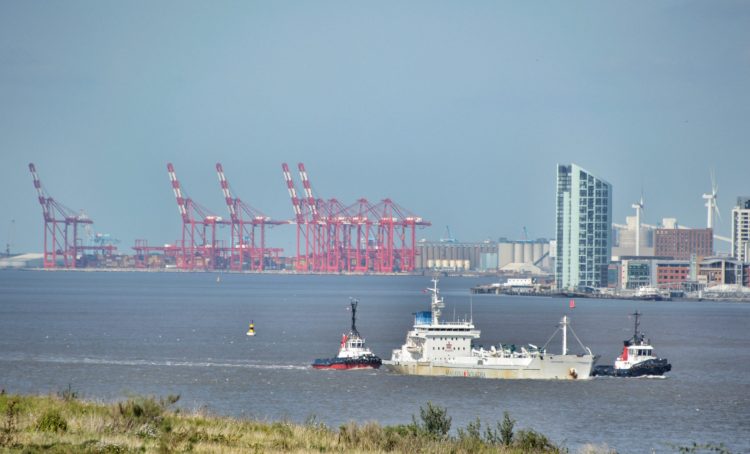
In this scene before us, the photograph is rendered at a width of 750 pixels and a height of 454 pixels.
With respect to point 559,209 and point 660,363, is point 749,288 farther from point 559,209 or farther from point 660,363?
point 660,363

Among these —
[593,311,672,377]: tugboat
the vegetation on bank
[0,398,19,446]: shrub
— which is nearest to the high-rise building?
[593,311,672,377]: tugboat

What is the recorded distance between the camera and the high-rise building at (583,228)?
7274 inches

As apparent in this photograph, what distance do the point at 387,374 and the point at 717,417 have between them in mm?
16343

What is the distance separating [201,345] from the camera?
70.2 meters

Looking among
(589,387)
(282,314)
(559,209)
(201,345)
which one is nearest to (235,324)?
(282,314)

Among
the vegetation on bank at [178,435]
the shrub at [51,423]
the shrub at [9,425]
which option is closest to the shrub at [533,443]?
the vegetation on bank at [178,435]

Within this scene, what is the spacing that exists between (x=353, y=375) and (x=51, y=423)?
3219 centimetres

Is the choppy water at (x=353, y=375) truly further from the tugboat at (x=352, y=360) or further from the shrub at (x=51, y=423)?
the shrub at (x=51, y=423)

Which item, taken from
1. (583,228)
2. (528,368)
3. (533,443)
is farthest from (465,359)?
(583,228)

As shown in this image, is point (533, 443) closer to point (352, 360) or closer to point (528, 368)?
point (528, 368)

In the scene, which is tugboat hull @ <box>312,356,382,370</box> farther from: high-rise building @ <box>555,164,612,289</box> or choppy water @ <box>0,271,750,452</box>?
high-rise building @ <box>555,164,612,289</box>

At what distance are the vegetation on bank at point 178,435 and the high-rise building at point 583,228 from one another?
16246 centimetres

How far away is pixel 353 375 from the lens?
52938mm

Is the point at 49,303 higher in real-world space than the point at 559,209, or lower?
lower
